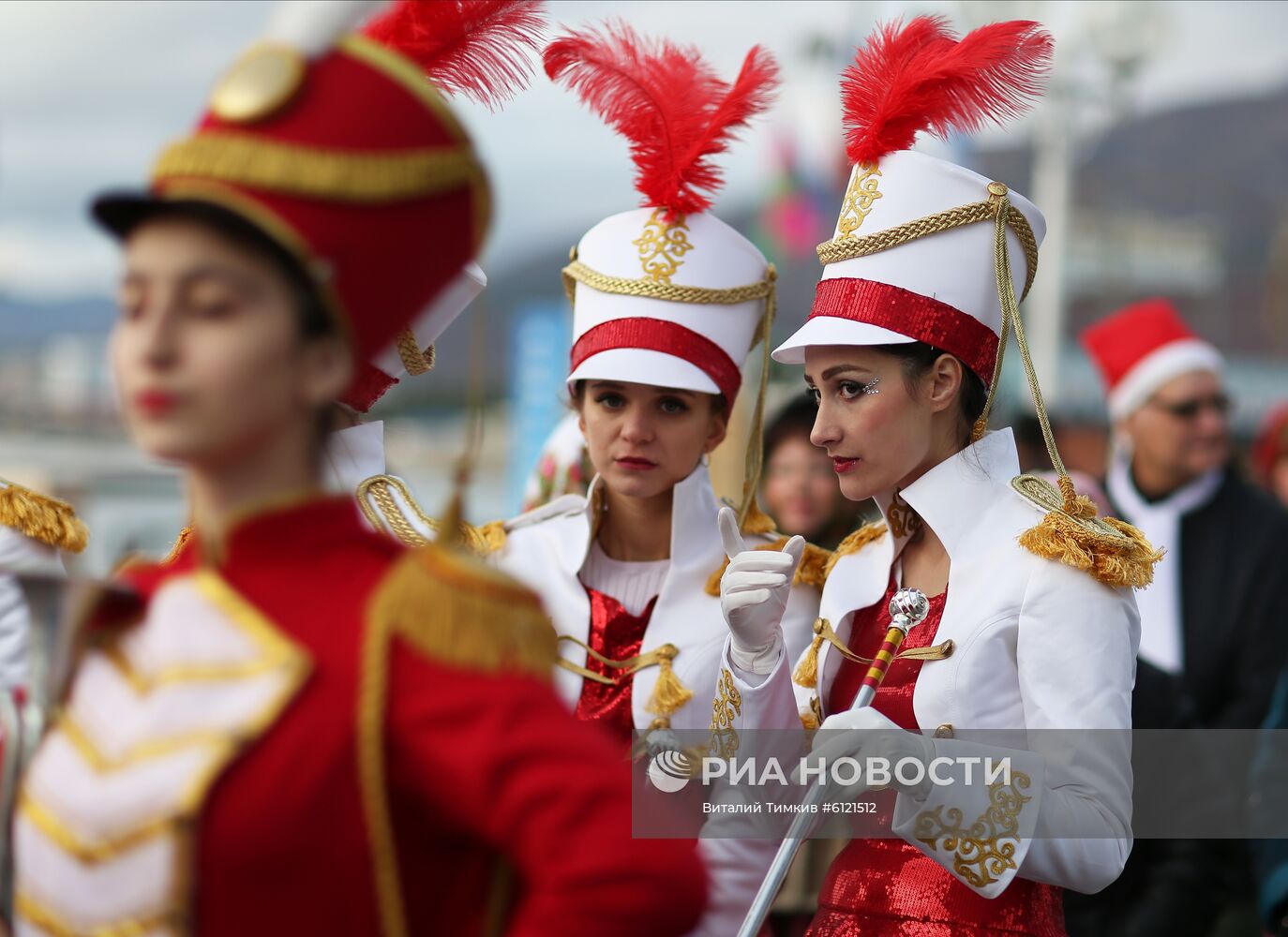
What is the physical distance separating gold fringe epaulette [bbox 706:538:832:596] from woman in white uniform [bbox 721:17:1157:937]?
0.12 meters

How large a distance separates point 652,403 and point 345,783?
195 centimetres

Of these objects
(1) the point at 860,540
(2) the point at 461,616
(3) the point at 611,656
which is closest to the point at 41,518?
(3) the point at 611,656

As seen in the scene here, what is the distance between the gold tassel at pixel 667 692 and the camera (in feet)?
10.3

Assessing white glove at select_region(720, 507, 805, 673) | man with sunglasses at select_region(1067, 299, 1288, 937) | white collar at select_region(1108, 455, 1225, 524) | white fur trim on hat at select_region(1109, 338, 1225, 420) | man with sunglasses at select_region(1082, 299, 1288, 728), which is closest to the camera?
white glove at select_region(720, 507, 805, 673)

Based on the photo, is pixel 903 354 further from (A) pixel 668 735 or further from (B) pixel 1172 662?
(B) pixel 1172 662

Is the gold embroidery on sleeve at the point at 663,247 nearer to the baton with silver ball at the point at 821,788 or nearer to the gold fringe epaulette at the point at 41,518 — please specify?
the baton with silver ball at the point at 821,788

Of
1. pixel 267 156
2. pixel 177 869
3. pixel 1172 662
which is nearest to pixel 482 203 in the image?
pixel 267 156

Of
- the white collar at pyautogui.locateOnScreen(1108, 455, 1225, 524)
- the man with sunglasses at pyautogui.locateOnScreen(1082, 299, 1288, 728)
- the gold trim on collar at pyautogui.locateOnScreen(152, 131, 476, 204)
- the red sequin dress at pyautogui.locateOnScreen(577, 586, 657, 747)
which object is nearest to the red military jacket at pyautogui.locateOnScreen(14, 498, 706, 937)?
the gold trim on collar at pyautogui.locateOnScreen(152, 131, 476, 204)

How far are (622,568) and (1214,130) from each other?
259 ft

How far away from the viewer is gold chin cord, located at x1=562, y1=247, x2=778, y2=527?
345 cm

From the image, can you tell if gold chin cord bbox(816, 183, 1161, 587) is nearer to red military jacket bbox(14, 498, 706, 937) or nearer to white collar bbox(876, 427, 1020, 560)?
white collar bbox(876, 427, 1020, 560)

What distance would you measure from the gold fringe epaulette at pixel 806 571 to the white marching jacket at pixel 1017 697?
16.7 inches

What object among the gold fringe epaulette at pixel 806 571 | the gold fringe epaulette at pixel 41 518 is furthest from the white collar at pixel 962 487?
the gold fringe epaulette at pixel 41 518

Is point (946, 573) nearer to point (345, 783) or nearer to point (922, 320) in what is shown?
point (922, 320)
